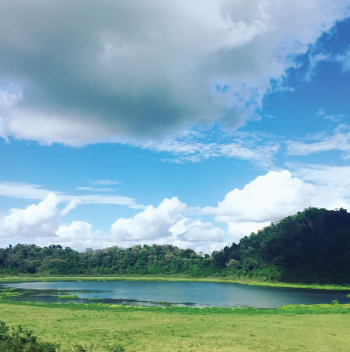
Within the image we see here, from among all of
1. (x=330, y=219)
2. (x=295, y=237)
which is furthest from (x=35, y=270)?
(x=330, y=219)

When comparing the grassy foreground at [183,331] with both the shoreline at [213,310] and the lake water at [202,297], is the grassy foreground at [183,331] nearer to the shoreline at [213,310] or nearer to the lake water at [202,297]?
the shoreline at [213,310]

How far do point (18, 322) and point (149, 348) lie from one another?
17.8 m

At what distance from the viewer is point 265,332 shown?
30.4 metres

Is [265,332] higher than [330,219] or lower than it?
lower

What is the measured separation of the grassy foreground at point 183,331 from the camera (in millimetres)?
25141

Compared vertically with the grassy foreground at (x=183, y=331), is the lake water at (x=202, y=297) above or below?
below

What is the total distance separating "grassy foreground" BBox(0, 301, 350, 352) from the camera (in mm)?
25141

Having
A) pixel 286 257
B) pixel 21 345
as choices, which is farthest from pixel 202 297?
pixel 286 257

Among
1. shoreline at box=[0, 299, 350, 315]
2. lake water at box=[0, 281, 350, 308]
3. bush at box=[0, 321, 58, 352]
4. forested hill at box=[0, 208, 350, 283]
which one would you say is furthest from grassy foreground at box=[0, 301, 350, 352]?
forested hill at box=[0, 208, 350, 283]

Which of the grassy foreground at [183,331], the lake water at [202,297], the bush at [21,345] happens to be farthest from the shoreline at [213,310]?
the bush at [21,345]

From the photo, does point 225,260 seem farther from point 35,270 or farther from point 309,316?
point 309,316

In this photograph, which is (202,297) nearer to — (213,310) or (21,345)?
(213,310)

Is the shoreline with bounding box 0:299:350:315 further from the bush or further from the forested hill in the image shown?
the forested hill

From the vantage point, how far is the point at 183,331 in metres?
30.8
